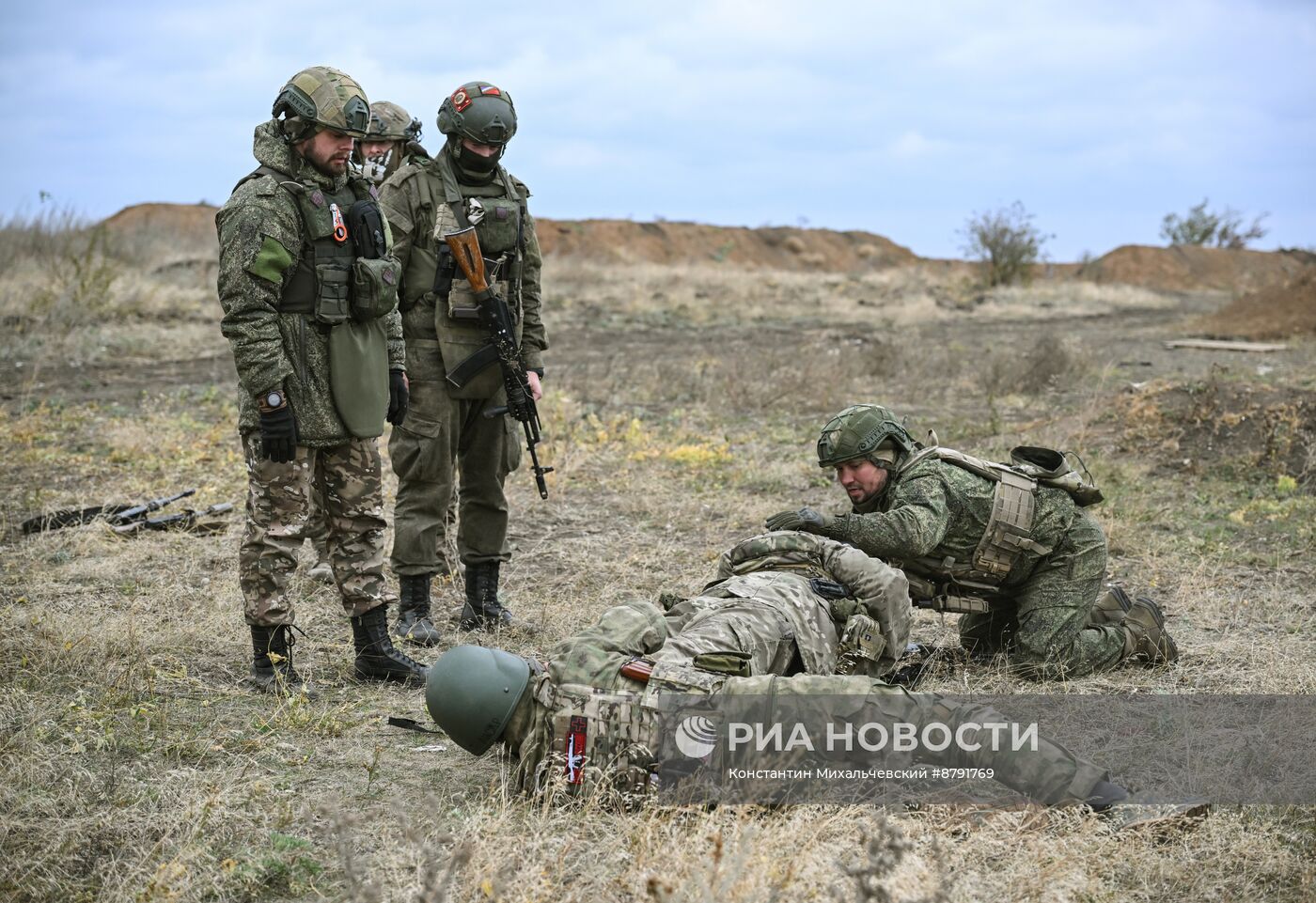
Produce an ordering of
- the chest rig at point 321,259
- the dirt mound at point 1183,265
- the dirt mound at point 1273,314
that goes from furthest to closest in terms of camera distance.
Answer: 1. the dirt mound at point 1183,265
2. the dirt mound at point 1273,314
3. the chest rig at point 321,259

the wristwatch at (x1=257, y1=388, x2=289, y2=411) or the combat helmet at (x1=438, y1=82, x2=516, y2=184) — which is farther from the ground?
the combat helmet at (x1=438, y1=82, x2=516, y2=184)

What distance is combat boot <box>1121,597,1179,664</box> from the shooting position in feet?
15.7

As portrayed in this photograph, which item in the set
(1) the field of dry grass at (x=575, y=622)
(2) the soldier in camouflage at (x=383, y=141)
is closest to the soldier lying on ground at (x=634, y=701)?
(1) the field of dry grass at (x=575, y=622)

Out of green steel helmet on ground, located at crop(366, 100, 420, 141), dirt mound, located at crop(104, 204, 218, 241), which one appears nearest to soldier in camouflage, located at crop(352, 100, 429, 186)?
green steel helmet on ground, located at crop(366, 100, 420, 141)

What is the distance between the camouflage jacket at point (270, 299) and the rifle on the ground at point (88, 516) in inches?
119

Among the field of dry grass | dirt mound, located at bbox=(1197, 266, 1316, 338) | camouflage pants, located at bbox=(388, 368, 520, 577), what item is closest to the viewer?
the field of dry grass

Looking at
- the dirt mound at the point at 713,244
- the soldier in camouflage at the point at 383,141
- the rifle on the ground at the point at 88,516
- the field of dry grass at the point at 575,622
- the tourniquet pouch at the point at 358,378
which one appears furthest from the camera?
the dirt mound at the point at 713,244

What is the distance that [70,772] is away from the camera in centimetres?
354

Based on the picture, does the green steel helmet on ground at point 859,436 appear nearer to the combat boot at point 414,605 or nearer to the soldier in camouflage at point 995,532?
the soldier in camouflage at point 995,532

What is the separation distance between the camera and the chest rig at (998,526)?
14.9ft

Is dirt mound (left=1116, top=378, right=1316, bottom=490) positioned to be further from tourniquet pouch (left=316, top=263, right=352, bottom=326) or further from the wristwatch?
the wristwatch

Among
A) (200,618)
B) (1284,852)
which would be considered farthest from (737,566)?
(200,618)

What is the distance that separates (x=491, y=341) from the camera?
5.24 meters

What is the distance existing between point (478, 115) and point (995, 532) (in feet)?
8.98
